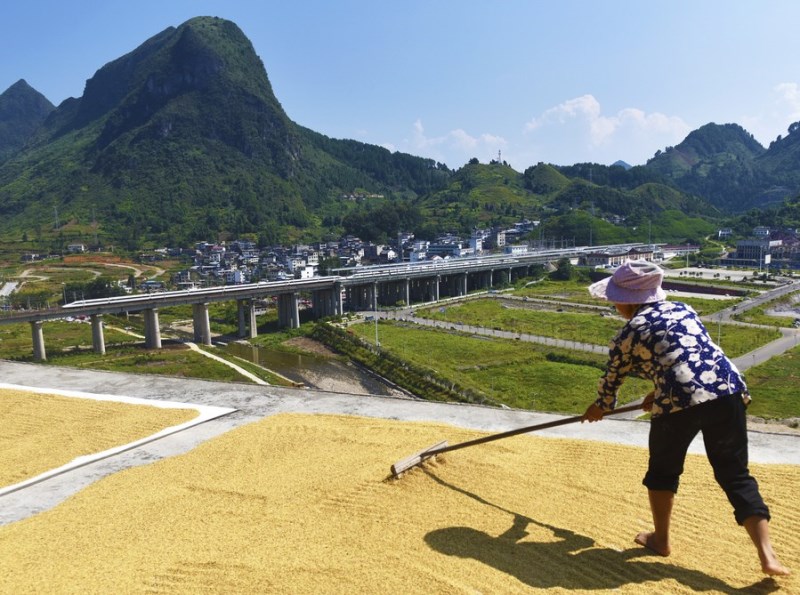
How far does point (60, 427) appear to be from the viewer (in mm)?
8023

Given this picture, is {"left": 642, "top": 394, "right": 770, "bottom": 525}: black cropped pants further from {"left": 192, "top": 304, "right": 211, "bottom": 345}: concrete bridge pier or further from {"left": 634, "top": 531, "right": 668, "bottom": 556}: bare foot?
{"left": 192, "top": 304, "right": 211, "bottom": 345}: concrete bridge pier

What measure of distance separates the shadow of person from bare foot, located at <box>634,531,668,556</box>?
0.05 meters

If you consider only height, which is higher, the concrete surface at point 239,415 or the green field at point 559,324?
the concrete surface at point 239,415

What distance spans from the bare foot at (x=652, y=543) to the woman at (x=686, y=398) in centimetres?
30

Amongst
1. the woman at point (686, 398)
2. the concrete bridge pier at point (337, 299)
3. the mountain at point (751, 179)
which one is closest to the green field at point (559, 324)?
the concrete bridge pier at point (337, 299)

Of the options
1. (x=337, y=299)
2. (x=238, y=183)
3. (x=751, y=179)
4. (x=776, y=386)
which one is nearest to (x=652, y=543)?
(x=776, y=386)

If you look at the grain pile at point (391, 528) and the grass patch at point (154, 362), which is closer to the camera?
the grain pile at point (391, 528)

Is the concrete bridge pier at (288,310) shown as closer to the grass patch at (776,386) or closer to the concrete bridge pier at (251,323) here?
the concrete bridge pier at (251,323)

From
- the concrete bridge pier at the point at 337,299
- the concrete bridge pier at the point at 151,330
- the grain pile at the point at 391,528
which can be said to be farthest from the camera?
the concrete bridge pier at the point at 337,299

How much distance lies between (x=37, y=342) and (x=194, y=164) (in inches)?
3578

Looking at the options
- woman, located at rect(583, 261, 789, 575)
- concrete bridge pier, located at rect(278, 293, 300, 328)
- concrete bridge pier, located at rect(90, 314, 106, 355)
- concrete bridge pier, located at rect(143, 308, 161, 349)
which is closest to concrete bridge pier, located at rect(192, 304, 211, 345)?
concrete bridge pier, located at rect(143, 308, 161, 349)

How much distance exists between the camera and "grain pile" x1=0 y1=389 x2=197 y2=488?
6789mm

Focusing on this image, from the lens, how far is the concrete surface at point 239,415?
5.98m

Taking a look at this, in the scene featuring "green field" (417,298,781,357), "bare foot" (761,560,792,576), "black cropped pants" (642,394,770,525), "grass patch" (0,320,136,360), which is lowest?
"grass patch" (0,320,136,360)
